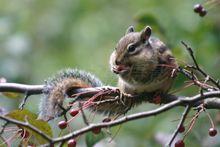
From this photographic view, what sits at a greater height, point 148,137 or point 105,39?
point 105,39

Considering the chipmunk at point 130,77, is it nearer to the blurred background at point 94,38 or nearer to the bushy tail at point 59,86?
the bushy tail at point 59,86

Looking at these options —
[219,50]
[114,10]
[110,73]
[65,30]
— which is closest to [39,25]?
[65,30]

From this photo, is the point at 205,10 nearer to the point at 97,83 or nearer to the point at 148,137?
the point at 97,83

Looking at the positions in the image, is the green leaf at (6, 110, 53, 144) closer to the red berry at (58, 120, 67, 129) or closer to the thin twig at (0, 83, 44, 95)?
the red berry at (58, 120, 67, 129)

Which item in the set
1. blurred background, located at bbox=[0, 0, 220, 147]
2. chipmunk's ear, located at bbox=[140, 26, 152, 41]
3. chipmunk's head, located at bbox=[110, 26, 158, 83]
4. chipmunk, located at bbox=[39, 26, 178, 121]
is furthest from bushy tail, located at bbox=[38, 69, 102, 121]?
blurred background, located at bbox=[0, 0, 220, 147]

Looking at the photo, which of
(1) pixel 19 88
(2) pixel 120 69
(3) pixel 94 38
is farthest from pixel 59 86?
(3) pixel 94 38

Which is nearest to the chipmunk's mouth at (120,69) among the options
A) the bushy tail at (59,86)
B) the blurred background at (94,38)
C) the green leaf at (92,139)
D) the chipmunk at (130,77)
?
the chipmunk at (130,77)
